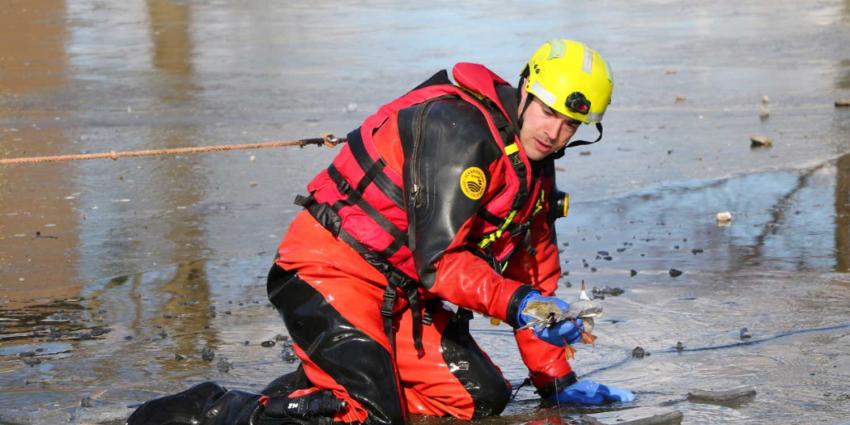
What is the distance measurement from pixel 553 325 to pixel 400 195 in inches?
26.8

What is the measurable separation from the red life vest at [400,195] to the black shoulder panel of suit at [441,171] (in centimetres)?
6

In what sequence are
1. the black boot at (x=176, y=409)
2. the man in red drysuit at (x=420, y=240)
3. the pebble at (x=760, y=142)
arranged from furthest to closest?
1. the pebble at (x=760, y=142)
2. the black boot at (x=176, y=409)
3. the man in red drysuit at (x=420, y=240)

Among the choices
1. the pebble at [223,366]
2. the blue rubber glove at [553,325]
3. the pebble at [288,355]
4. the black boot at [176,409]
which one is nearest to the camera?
the blue rubber glove at [553,325]

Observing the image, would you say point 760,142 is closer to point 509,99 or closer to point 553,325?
point 509,99

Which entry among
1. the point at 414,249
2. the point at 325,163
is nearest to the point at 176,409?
the point at 414,249

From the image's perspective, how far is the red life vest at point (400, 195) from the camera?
4.23m

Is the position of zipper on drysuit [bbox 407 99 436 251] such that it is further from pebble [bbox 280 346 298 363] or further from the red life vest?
pebble [bbox 280 346 298 363]

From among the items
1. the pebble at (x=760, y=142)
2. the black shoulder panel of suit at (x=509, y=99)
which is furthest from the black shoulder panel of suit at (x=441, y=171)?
the pebble at (x=760, y=142)

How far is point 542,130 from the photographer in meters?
4.26

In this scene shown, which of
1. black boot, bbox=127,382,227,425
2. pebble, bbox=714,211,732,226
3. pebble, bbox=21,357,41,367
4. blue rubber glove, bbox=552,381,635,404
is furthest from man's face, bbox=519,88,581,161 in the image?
pebble, bbox=714,211,732,226

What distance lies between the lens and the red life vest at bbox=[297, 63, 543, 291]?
4.23 metres

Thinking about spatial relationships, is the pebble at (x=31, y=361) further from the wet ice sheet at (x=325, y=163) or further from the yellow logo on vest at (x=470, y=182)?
the yellow logo on vest at (x=470, y=182)

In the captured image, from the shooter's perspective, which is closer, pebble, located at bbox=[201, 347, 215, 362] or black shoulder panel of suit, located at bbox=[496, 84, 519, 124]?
black shoulder panel of suit, located at bbox=[496, 84, 519, 124]

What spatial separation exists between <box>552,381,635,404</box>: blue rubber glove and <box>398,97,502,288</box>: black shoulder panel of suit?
94 centimetres
